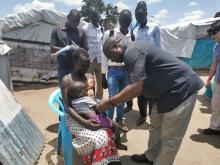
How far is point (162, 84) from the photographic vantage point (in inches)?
118

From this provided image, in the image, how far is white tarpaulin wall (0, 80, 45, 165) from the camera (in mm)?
3176

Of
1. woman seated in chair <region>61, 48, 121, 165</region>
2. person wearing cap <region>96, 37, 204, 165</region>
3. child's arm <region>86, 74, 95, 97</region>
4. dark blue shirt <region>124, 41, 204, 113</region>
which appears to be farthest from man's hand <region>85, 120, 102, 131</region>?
dark blue shirt <region>124, 41, 204, 113</region>

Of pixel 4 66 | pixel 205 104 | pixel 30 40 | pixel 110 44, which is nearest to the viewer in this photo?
pixel 110 44

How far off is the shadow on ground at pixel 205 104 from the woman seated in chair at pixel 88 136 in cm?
379

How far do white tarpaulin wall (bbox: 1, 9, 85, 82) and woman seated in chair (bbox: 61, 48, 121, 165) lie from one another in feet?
18.0

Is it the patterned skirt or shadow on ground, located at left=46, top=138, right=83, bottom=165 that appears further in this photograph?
shadow on ground, located at left=46, top=138, right=83, bottom=165

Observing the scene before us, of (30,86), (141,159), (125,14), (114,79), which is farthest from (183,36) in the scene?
(141,159)

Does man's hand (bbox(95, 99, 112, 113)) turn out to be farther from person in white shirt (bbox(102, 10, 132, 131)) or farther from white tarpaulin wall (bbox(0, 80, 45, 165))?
person in white shirt (bbox(102, 10, 132, 131))

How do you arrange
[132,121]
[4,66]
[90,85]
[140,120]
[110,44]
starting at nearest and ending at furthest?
1. [110,44]
2. [90,85]
3. [140,120]
4. [132,121]
5. [4,66]

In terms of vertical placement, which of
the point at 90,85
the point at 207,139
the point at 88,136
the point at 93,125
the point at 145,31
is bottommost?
the point at 207,139

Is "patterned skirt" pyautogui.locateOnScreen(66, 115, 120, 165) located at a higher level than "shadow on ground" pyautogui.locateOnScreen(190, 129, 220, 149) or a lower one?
higher

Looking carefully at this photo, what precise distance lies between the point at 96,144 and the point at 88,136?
123 mm

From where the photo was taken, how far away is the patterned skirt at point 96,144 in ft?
10.6

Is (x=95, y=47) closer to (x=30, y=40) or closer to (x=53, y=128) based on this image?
(x=53, y=128)
